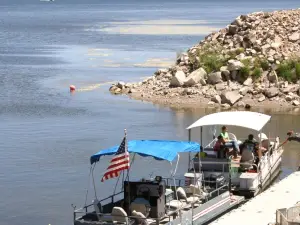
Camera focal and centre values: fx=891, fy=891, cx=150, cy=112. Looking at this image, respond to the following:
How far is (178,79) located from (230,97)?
189 inches

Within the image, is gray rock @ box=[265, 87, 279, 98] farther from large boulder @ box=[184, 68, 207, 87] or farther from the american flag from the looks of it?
the american flag

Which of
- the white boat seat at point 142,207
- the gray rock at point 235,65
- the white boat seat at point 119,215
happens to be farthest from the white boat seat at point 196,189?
the gray rock at point 235,65

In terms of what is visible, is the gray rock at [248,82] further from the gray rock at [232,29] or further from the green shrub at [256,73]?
the gray rock at [232,29]

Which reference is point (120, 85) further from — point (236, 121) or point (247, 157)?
point (247, 157)

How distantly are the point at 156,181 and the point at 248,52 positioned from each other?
93.6ft

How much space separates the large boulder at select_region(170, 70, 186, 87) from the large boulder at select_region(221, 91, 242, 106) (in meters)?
3.92

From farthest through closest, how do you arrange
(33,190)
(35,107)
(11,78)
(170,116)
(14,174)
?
(11,78)
(35,107)
(170,116)
(14,174)
(33,190)

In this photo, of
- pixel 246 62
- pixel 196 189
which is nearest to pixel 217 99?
pixel 246 62

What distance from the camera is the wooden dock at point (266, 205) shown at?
2380cm

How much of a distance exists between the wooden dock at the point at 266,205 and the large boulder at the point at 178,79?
22325mm

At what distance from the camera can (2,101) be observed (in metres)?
50.9

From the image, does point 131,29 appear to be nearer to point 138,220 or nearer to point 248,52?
point 248,52

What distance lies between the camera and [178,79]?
167 feet

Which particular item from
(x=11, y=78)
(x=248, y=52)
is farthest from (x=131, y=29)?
(x=248, y=52)
